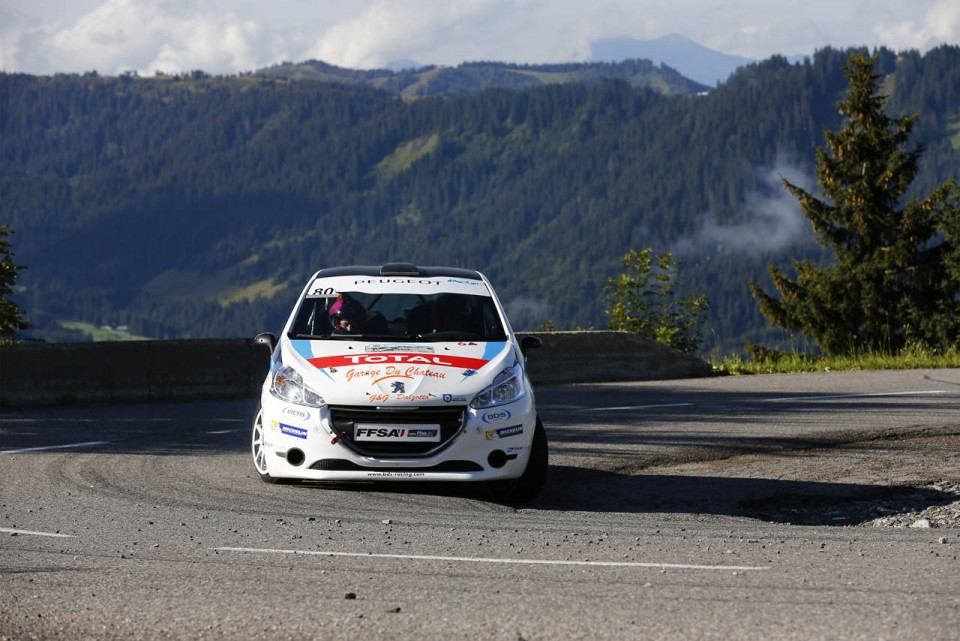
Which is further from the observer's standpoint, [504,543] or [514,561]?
[504,543]

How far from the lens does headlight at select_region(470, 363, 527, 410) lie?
867cm

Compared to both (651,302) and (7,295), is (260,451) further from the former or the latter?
(651,302)

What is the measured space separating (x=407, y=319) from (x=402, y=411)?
5.28ft

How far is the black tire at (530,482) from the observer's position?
8.94 meters

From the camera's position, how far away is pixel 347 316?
9977 millimetres

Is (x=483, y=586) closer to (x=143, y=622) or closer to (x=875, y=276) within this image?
(x=143, y=622)

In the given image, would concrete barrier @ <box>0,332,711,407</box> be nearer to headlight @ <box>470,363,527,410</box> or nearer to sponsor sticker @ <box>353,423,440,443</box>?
sponsor sticker @ <box>353,423,440,443</box>

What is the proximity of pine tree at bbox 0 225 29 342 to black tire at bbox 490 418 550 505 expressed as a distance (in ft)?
76.6

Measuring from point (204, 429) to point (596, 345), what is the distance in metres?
7.82

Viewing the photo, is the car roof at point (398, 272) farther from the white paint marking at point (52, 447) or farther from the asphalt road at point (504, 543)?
the white paint marking at point (52, 447)

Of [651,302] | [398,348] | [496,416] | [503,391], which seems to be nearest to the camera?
[496,416]

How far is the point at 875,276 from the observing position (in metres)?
42.4

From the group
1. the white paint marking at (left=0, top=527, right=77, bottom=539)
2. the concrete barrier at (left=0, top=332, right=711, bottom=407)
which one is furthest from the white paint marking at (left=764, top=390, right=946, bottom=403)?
the white paint marking at (left=0, top=527, right=77, bottom=539)


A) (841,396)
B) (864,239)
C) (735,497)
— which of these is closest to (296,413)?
(735,497)
